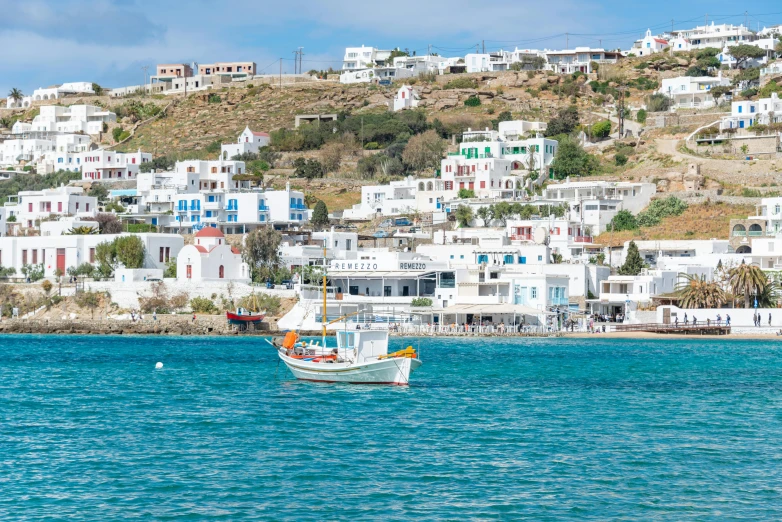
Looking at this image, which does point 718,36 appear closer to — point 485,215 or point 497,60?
point 497,60

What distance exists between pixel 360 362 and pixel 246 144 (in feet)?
280

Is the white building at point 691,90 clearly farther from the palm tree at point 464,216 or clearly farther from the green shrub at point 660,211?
the palm tree at point 464,216

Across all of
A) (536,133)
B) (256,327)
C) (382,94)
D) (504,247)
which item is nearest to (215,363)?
(256,327)

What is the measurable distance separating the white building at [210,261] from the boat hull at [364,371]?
37.1m

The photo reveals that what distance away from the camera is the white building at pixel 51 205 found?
9719cm

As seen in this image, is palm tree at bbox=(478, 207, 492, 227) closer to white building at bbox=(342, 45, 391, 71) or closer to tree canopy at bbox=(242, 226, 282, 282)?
tree canopy at bbox=(242, 226, 282, 282)

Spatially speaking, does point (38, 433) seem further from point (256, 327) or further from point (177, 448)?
point (256, 327)

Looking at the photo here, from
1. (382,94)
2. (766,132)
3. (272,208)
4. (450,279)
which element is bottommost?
(450,279)

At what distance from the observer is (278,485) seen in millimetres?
24078

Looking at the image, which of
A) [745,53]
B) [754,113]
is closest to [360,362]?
[754,113]

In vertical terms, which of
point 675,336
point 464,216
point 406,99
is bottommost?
point 675,336

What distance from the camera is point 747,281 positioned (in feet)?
226

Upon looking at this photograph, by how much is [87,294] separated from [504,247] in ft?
98.2

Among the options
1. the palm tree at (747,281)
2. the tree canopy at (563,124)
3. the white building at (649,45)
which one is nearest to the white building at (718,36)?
the white building at (649,45)
